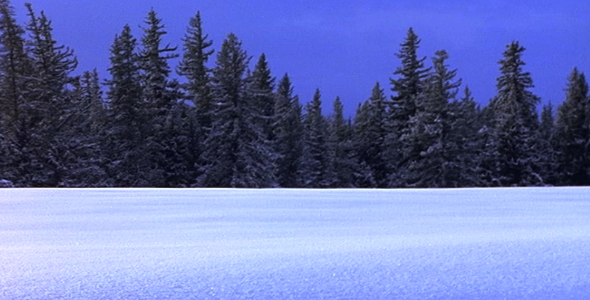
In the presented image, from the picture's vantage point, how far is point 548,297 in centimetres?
185

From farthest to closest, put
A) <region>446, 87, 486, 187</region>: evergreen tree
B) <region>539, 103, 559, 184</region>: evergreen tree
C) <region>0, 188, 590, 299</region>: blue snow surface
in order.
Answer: <region>539, 103, 559, 184</region>: evergreen tree, <region>446, 87, 486, 187</region>: evergreen tree, <region>0, 188, 590, 299</region>: blue snow surface

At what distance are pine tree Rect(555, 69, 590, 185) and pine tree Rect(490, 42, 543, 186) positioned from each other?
3.19 m

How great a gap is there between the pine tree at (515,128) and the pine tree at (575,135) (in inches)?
126

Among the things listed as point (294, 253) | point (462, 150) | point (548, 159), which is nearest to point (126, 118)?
point (462, 150)

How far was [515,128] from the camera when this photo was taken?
33188 mm

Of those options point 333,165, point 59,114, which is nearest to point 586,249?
point 59,114

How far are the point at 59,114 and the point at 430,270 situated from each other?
28.2 m

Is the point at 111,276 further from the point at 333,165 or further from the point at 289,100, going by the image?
the point at 289,100

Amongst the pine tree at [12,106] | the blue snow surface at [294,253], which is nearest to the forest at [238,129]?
the pine tree at [12,106]

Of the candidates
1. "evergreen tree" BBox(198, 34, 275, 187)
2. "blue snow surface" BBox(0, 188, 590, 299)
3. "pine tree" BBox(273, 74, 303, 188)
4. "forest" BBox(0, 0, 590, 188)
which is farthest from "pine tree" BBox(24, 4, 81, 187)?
"blue snow surface" BBox(0, 188, 590, 299)

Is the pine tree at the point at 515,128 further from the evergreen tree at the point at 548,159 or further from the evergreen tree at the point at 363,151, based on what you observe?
the evergreen tree at the point at 363,151

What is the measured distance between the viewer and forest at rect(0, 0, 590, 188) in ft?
86.0

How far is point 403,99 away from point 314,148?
709 centimetres

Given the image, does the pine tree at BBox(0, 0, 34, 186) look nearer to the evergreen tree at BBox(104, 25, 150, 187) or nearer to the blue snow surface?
the evergreen tree at BBox(104, 25, 150, 187)
